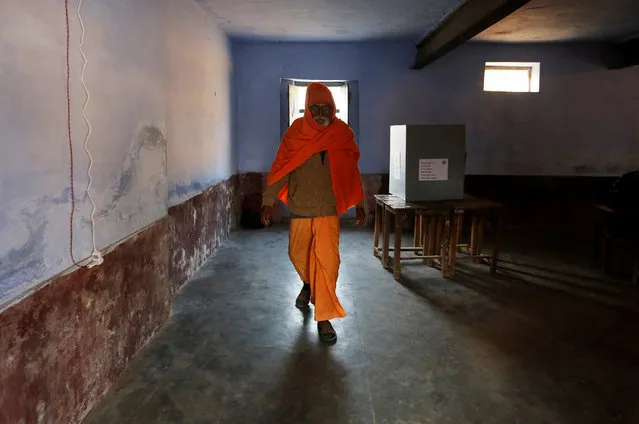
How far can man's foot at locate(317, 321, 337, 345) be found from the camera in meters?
2.77

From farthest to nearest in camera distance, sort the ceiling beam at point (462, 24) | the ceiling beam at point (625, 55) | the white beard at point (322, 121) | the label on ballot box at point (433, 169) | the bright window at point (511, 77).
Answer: the bright window at point (511, 77) → the ceiling beam at point (625, 55) → the label on ballot box at point (433, 169) → the ceiling beam at point (462, 24) → the white beard at point (322, 121)

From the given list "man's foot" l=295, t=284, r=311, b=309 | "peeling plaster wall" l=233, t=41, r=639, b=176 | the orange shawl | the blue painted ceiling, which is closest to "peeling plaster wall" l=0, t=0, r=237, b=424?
the orange shawl

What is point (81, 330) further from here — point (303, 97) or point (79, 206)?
point (303, 97)

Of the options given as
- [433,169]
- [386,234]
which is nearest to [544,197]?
[433,169]

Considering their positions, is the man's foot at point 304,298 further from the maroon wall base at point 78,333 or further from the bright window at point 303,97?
the bright window at point 303,97

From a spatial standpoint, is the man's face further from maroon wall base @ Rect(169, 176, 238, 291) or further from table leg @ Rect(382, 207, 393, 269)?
table leg @ Rect(382, 207, 393, 269)

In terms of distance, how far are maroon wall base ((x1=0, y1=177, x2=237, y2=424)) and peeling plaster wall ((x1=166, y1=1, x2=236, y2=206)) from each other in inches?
41.5

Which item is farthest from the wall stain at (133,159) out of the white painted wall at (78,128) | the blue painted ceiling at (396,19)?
the blue painted ceiling at (396,19)

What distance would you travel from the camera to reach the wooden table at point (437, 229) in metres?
3.91

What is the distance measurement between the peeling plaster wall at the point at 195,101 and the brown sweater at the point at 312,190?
1.14 metres

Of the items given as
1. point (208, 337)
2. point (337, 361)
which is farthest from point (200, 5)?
point (337, 361)

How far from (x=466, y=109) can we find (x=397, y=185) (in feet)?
8.30

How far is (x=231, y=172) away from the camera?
6004mm

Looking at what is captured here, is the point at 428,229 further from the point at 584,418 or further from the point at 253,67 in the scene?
the point at 253,67
